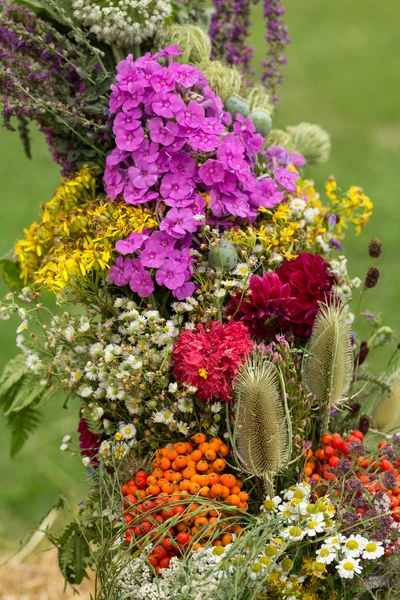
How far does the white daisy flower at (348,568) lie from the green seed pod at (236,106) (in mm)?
887

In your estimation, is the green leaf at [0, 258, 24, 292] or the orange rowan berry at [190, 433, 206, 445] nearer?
the orange rowan berry at [190, 433, 206, 445]

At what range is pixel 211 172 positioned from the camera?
146cm

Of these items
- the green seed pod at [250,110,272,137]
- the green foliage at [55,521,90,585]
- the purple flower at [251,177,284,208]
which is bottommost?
the green foliage at [55,521,90,585]

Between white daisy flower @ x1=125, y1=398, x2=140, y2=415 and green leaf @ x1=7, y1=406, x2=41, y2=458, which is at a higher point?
white daisy flower @ x1=125, y1=398, x2=140, y2=415

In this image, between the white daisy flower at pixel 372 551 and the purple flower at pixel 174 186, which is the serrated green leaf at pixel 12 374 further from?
the white daisy flower at pixel 372 551

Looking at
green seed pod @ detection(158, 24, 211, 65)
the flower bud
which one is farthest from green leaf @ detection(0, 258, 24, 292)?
the flower bud

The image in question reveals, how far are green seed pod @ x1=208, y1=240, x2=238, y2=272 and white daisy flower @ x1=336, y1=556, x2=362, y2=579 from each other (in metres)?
0.55

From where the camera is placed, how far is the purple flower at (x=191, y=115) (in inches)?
56.9

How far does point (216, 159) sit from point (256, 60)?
5.46 metres

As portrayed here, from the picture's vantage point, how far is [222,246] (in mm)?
1454

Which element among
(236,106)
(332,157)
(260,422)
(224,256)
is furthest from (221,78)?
(332,157)

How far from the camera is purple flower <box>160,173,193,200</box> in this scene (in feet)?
4.76

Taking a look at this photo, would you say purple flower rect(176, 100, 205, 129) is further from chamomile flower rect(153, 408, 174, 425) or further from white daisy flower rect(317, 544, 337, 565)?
white daisy flower rect(317, 544, 337, 565)

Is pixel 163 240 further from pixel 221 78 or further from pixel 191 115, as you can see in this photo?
pixel 221 78
